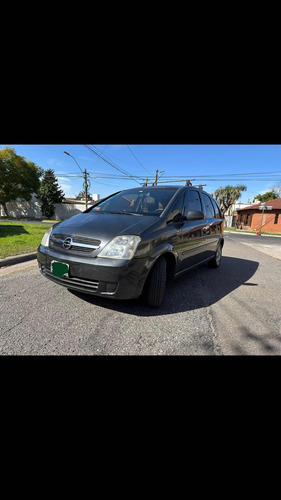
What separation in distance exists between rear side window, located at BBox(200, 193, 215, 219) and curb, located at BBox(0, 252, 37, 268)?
405 centimetres

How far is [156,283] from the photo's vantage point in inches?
94.3

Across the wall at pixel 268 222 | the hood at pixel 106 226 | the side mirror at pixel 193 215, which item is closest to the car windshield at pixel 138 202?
the hood at pixel 106 226

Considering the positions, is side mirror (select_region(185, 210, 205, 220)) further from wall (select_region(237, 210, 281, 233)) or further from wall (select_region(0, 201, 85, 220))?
wall (select_region(237, 210, 281, 233))

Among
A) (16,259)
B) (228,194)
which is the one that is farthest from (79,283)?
(228,194)

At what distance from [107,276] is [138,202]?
5.07 feet

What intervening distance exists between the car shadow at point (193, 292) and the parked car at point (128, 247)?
247 millimetres

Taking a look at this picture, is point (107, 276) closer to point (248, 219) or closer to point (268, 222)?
point (268, 222)

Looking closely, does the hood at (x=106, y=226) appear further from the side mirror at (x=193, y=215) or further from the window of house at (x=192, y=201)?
the window of house at (x=192, y=201)

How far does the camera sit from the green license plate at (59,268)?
2.18 metres

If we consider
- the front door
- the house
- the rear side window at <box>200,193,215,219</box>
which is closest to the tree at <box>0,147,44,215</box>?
the rear side window at <box>200,193,215,219</box>

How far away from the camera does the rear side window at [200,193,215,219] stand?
13.1ft

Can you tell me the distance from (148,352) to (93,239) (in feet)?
4.15
